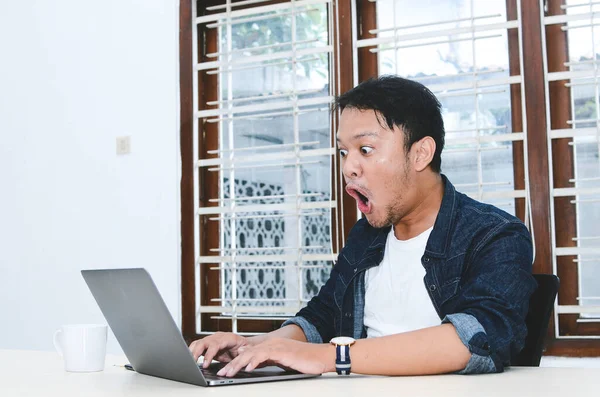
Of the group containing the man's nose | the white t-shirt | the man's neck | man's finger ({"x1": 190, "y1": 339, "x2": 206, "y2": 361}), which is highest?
the man's nose

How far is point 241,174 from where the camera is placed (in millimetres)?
2994

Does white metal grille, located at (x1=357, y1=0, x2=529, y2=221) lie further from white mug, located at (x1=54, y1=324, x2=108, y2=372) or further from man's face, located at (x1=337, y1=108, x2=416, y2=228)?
white mug, located at (x1=54, y1=324, x2=108, y2=372)

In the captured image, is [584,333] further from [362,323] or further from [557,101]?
[362,323]

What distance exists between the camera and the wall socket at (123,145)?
3.08 m

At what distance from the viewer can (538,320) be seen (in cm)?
144

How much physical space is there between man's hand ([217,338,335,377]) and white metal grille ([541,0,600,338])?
137 centimetres

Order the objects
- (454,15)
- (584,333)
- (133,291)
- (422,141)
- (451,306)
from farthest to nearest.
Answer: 1. (454,15)
2. (584,333)
3. (422,141)
4. (451,306)
5. (133,291)

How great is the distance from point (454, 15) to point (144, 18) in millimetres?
1335

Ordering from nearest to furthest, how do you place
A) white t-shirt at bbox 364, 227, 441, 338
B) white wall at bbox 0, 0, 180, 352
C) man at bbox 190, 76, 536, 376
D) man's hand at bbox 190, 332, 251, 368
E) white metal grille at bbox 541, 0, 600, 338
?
man at bbox 190, 76, 536, 376
man's hand at bbox 190, 332, 251, 368
white t-shirt at bbox 364, 227, 441, 338
white metal grille at bbox 541, 0, 600, 338
white wall at bbox 0, 0, 180, 352

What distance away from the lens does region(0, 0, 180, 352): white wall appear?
119 inches

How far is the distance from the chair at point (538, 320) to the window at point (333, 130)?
92cm

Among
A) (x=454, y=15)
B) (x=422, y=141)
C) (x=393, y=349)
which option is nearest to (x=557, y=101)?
(x=454, y=15)

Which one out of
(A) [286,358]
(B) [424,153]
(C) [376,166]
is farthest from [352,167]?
(A) [286,358]

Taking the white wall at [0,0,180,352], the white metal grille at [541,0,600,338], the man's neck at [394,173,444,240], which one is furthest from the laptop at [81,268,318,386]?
the white wall at [0,0,180,352]
